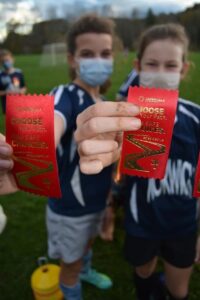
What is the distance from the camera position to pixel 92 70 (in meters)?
1.62

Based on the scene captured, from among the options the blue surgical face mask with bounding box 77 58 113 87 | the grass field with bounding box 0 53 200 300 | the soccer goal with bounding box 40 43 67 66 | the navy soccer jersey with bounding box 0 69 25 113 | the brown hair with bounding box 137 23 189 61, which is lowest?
the soccer goal with bounding box 40 43 67 66

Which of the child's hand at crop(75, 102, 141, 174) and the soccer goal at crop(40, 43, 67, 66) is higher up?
the child's hand at crop(75, 102, 141, 174)

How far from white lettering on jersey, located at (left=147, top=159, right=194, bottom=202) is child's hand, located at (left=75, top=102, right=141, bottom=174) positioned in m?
0.66

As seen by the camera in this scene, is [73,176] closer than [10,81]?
Yes

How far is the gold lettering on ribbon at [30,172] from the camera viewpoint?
852 millimetres

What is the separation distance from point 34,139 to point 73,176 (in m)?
0.76

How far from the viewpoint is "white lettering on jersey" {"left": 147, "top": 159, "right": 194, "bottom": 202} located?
145cm

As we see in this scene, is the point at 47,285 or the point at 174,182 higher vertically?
the point at 174,182

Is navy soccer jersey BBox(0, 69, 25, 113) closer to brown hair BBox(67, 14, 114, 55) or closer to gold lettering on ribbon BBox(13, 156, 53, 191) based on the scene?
brown hair BBox(67, 14, 114, 55)

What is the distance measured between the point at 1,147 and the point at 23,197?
293 cm

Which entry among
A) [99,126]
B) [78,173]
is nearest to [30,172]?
[99,126]

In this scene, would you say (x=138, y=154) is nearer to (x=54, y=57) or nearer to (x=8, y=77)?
(x=8, y=77)

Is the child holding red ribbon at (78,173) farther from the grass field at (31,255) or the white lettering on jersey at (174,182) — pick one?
the grass field at (31,255)

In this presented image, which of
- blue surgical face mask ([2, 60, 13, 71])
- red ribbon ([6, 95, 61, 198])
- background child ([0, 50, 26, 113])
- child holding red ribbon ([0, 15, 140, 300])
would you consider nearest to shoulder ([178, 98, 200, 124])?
child holding red ribbon ([0, 15, 140, 300])
